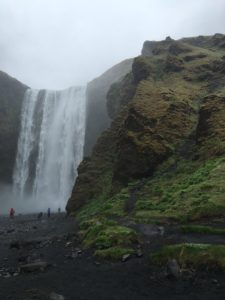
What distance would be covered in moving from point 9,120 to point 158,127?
59.2 metres

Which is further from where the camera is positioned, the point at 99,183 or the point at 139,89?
the point at 139,89

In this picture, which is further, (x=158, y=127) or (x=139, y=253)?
(x=158, y=127)

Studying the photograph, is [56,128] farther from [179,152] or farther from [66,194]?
[179,152]

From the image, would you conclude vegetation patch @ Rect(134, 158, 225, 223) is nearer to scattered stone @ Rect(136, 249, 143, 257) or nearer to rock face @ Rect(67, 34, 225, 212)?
rock face @ Rect(67, 34, 225, 212)

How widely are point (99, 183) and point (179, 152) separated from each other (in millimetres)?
11945

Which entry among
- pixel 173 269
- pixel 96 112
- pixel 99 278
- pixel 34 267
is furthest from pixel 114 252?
pixel 96 112

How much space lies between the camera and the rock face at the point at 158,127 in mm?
44406

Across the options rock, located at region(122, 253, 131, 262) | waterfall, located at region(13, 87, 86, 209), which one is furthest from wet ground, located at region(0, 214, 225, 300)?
waterfall, located at region(13, 87, 86, 209)

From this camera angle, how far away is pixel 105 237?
24578mm

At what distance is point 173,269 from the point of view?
18.0 meters

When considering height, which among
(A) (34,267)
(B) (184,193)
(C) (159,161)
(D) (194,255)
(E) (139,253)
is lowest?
(A) (34,267)

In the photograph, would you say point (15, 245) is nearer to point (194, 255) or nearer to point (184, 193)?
point (184, 193)

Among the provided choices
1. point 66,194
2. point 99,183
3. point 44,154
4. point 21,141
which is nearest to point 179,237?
point 99,183

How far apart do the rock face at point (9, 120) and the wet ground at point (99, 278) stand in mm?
69054
